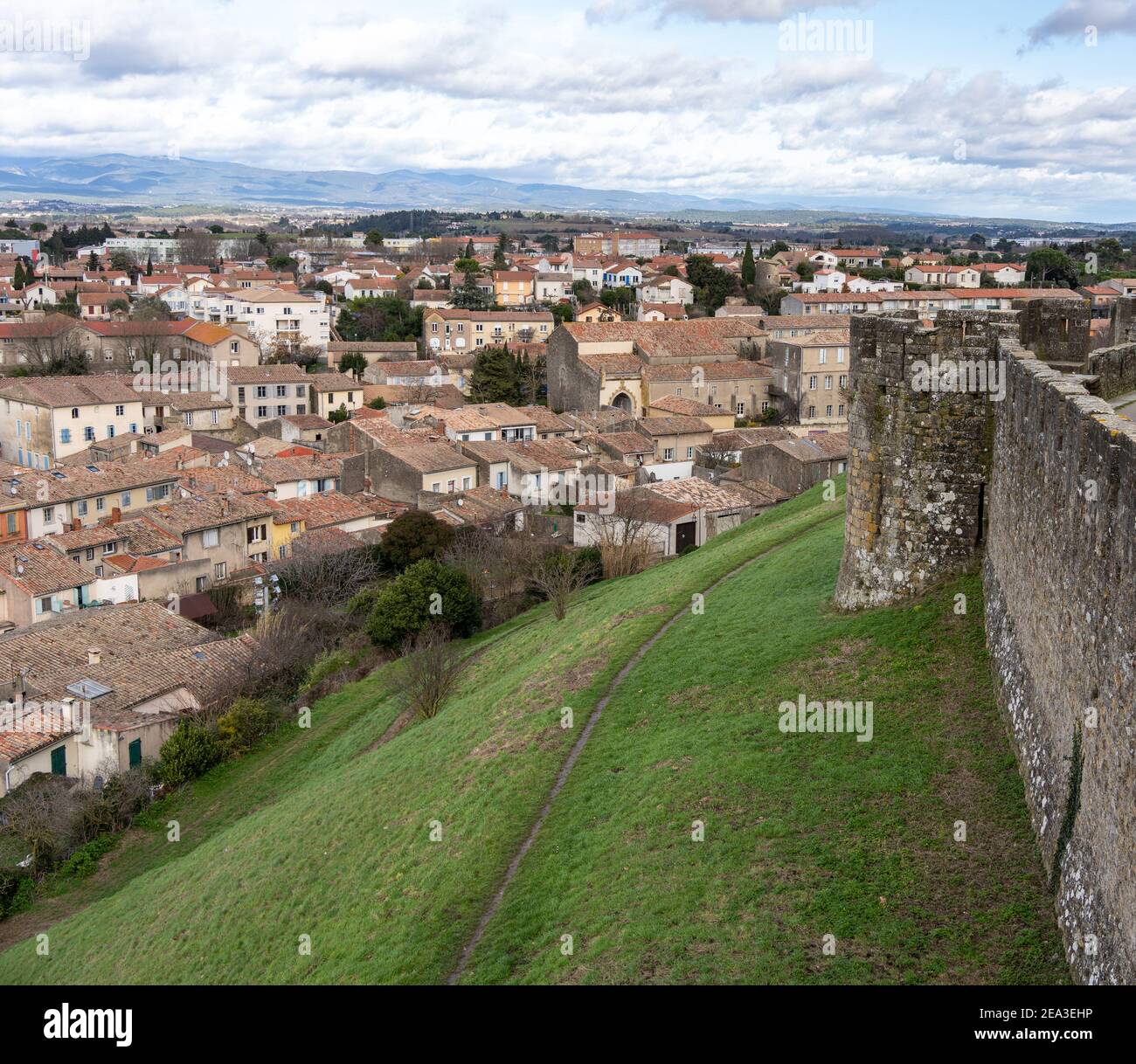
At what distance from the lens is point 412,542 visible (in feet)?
133

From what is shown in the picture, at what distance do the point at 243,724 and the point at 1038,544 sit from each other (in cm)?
2242

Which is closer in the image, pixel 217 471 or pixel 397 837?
pixel 397 837

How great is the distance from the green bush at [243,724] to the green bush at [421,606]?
185 inches

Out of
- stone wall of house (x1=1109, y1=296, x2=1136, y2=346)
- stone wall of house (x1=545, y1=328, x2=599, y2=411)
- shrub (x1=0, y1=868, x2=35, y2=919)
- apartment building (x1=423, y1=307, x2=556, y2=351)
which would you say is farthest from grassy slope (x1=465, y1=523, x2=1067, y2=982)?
apartment building (x1=423, y1=307, x2=556, y2=351)

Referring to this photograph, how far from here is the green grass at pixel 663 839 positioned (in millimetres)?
9414

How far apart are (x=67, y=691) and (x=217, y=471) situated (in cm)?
2301

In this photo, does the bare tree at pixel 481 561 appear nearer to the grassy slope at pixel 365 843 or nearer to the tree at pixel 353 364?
the grassy slope at pixel 365 843

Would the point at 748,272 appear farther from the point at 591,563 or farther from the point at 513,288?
the point at 591,563

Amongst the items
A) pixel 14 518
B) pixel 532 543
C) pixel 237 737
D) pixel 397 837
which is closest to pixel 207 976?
pixel 397 837

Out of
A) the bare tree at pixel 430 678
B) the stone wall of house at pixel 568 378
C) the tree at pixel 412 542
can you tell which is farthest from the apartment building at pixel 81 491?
the stone wall of house at pixel 568 378

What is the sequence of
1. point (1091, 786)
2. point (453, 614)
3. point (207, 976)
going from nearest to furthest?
point (1091, 786) < point (207, 976) < point (453, 614)

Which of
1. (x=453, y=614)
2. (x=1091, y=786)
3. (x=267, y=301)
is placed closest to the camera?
(x=1091, y=786)
